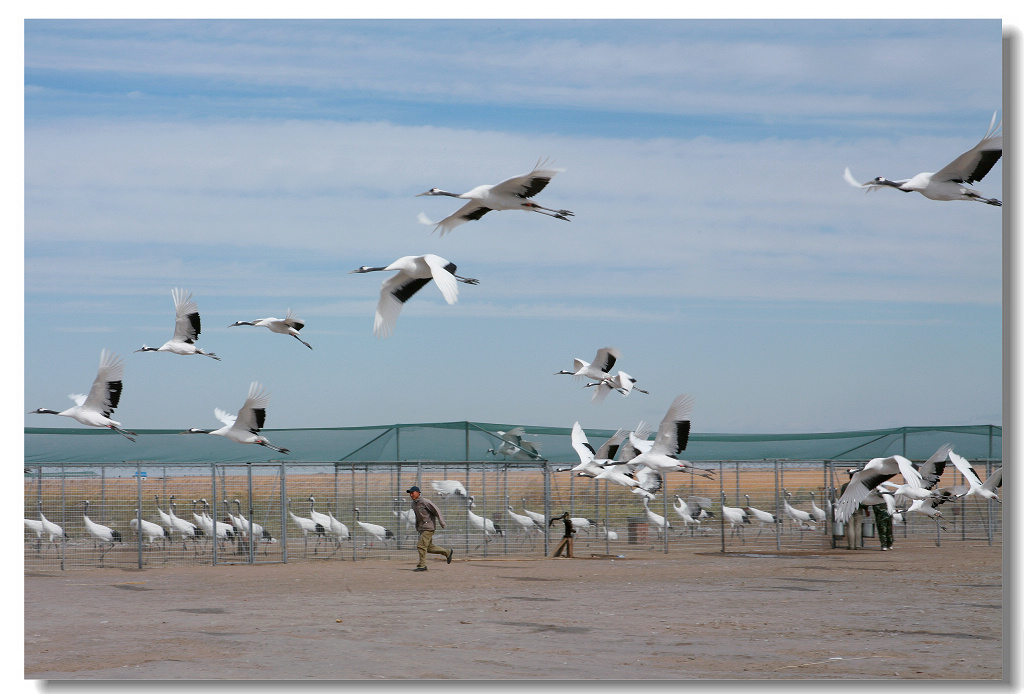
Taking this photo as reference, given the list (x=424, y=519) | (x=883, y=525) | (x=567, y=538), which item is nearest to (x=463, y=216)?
(x=424, y=519)

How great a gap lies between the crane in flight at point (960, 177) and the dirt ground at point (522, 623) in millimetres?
3209

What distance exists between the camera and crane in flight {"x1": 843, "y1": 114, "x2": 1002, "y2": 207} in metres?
8.24

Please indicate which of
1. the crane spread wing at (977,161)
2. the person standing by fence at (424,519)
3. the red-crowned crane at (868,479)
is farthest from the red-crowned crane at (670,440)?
the crane spread wing at (977,161)

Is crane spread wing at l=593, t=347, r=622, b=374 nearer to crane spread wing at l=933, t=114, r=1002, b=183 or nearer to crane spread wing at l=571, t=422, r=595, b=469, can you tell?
crane spread wing at l=571, t=422, r=595, b=469

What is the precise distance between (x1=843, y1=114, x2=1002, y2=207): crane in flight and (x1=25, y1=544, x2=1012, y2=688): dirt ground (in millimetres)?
3209

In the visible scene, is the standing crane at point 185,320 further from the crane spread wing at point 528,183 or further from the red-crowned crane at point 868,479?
the red-crowned crane at point 868,479

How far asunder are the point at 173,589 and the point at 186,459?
468 cm

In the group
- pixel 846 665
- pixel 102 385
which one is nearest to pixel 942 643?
pixel 846 665

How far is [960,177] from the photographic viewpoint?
8594 mm

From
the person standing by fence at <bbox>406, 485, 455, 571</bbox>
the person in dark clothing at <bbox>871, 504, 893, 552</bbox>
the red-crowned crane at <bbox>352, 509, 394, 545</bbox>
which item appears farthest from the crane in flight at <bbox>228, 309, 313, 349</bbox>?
the person in dark clothing at <bbox>871, 504, 893, 552</bbox>

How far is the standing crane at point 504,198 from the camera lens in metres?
8.65

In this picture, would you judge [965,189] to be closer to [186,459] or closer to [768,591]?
[768,591]

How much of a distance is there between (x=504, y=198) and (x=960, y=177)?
3.52 m

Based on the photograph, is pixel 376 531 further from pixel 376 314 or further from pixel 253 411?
pixel 376 314
